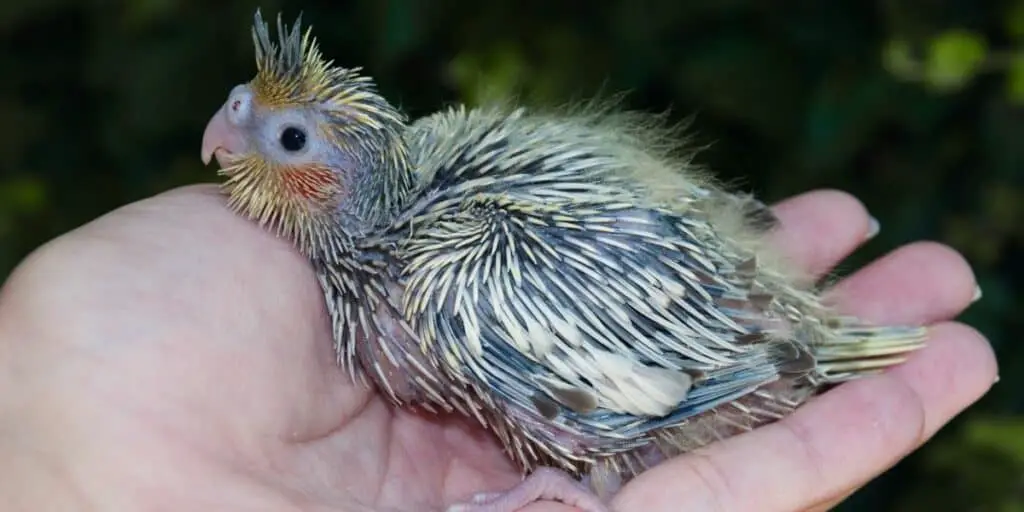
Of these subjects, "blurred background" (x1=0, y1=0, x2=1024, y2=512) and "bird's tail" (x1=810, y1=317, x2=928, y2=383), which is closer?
"bird's tail" (x1=810, y1=317, x2=928, y2=383)

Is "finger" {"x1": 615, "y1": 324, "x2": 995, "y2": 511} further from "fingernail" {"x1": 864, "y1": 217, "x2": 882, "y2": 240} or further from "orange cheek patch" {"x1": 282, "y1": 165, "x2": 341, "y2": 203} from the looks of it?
"orange cheek patch" {"x1": 282, "y1": 165, "x2": 341, "y2": 203}

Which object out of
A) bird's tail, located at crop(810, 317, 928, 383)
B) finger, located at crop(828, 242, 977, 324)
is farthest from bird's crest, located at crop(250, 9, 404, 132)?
finger, located at crop(828, 242, 977, 324)

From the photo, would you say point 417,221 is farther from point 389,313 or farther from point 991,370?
point 991,370

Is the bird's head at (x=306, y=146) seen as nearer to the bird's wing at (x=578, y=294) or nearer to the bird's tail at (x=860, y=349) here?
the bird's wing at (x=578, y=294)

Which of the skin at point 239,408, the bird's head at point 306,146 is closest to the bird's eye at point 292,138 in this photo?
the bird's head at point 306,146

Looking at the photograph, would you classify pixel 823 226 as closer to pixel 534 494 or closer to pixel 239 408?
pixel 534 494

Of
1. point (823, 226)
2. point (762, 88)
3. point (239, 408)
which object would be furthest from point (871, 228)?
point (239, 408)
